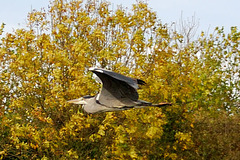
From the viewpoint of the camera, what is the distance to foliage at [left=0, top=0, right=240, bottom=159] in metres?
8.84

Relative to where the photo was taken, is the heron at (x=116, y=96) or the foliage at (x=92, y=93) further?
the foliage at (x=92, y=93)

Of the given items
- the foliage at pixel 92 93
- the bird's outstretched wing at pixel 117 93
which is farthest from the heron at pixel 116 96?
the foliage at pixel 92 93

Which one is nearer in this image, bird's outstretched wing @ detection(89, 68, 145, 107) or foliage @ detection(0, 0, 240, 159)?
bird's outstretched wing @ detection(89, 68, 145, 107)

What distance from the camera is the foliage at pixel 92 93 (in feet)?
29.0

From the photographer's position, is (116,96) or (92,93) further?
(92,93)

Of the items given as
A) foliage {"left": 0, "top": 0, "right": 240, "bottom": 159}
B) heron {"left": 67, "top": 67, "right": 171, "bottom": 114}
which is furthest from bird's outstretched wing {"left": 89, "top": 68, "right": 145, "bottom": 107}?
foliage {"left": 0, "top": 0, "right": 240, "bottom": 159}

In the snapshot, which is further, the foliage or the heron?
the foliage

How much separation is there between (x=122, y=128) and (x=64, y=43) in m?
2.86

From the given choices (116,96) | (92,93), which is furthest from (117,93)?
(92,93)

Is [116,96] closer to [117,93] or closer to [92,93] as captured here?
[117,93]

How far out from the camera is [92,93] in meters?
8.98

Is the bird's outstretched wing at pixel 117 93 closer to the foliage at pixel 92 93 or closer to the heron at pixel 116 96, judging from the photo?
the heron at pixel 116 96

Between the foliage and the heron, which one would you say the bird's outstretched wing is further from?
the foliage

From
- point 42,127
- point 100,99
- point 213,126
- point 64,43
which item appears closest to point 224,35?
point 213,126
